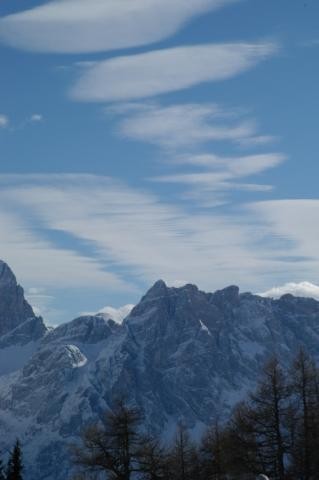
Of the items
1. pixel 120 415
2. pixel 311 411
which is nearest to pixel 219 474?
pixel 311 411

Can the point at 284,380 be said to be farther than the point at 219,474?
No

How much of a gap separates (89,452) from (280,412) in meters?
10.5

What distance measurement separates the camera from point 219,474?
5797 cm

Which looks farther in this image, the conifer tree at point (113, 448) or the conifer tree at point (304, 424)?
the conifer tree at point (304, 424)

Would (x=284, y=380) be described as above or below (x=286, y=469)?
above

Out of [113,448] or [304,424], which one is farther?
[304,424]

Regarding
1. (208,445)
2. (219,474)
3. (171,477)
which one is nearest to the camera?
(171,477)

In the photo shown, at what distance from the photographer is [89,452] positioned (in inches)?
1927

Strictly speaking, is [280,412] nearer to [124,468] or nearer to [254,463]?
[254,463]

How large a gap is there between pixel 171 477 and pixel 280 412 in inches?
316

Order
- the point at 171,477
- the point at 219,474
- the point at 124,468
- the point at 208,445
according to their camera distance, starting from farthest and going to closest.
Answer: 1. the point at 208,445
2. the point at 219,474
3. the point at 171,477
4. the point at 124,468

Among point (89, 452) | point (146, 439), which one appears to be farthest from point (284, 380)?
point (89, 452)

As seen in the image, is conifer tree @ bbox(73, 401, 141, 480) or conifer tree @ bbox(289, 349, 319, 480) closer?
conifer tree @ bbox(73, 401, 141, 480)

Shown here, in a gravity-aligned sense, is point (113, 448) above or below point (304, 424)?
below
